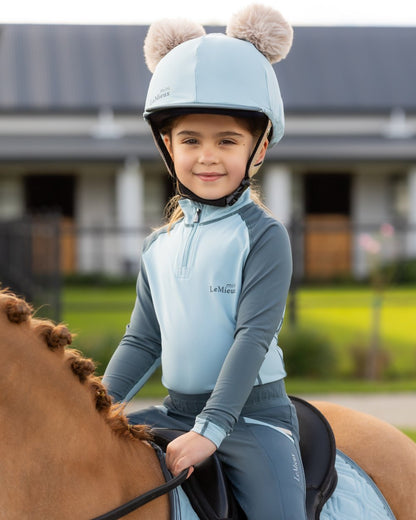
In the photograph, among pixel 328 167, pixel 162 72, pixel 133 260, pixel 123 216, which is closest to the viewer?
pixel 162 72

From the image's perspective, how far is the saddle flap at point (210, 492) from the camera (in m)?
1.85

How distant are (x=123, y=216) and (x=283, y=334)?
1360cm

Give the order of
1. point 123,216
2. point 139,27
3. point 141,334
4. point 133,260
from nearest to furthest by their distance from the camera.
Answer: point 141,334 → point 133,260 → point 123,216 → point 139,27

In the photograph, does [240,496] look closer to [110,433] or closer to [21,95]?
[110,433]

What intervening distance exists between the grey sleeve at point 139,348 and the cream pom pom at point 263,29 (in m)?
0.71

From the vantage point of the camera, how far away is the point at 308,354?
888 centimetres

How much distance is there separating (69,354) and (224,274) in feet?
1.56

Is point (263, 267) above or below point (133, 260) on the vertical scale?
above

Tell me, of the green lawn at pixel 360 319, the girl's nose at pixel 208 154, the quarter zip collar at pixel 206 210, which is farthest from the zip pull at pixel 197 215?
the green lawn at pixel 360 319

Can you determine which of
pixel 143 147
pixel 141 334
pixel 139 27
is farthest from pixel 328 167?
pixel 141 334

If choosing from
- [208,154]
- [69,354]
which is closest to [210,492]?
[69,354]

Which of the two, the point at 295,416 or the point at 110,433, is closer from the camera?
the point at 110,433

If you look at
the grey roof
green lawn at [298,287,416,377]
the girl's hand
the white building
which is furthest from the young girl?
the grey roof

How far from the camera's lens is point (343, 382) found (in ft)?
28.3
